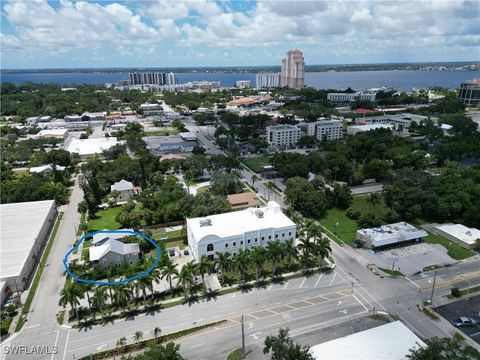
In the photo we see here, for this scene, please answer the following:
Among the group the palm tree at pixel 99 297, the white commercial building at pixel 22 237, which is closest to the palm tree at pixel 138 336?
the palm tree at pixel 99 297

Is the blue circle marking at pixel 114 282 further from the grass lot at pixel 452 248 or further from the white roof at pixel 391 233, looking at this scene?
the grass lot at pixel 452 248

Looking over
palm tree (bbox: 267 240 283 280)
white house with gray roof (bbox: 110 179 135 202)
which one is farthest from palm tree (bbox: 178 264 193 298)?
white house with gray roof (bbox: 110 179 135 202)

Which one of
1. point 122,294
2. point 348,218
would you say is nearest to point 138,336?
point 122,294

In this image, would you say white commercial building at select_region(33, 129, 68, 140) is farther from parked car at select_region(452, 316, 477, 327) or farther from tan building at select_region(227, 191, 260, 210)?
parked car at select_region(452, 316, 477, 327)

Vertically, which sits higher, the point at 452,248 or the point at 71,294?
the point at 71,294

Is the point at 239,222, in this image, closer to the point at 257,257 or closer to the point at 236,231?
the point at 236,231

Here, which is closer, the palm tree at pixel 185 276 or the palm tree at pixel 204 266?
the palm tree at pixel 185 276

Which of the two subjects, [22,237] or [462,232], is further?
[462,232]
